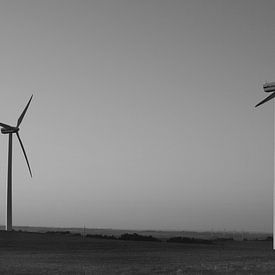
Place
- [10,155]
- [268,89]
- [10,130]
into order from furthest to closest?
[10,130] → [10,155] → [268,89]

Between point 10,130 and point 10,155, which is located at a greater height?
point 10,130

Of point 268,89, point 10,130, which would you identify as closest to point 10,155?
point 10,130

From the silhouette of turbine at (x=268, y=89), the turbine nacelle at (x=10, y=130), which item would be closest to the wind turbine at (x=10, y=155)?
the turbine nacelle at (x=10, y=130)

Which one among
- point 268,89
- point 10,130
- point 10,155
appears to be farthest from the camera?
point 10,130

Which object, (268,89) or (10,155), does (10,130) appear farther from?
(268,89)

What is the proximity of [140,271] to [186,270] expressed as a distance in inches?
120

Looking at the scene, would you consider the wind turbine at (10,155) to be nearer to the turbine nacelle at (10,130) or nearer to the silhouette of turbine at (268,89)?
the turbine nacelle at (10,130)

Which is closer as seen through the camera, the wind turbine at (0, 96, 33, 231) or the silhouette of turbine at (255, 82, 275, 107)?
the silhouette of turbine at (255, 82, 275, 107)

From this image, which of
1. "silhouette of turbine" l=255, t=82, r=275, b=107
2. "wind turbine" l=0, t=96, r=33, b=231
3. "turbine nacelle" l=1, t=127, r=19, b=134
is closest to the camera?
"silhouette of turbine" l=255, t=82, r=275, b=107

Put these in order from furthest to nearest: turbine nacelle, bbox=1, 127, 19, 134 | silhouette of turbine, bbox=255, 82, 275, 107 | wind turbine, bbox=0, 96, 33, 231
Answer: turbine nacelle, bbox=1, 127, 19, 134, wind turbine, bbox=0, 96, 33, 231, silhouette of turbine, bbox=255, 82, 275, 107

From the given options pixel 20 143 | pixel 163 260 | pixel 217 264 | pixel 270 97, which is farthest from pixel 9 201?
pixel 217 264

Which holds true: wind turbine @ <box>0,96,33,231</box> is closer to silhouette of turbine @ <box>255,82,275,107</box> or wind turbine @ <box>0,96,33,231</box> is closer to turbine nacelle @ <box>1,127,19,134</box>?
turbine nacelle @ <box>1,127,19,134</box>

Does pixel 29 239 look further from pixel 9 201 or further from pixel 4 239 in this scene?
pixel 9 201

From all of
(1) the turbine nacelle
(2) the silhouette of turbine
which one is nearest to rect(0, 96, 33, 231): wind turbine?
(1) the turbine nacelle
